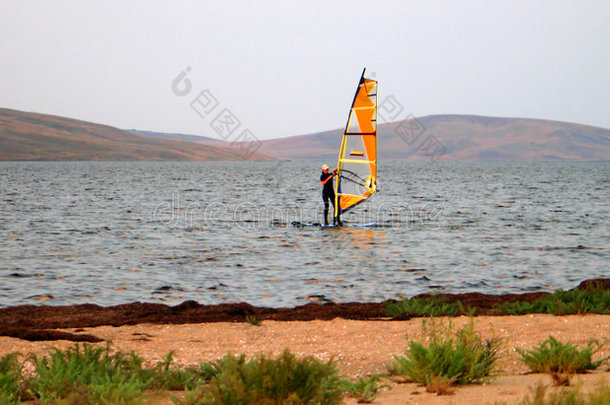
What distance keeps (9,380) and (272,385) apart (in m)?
2.57

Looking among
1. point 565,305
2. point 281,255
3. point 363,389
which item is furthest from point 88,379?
point 281,255

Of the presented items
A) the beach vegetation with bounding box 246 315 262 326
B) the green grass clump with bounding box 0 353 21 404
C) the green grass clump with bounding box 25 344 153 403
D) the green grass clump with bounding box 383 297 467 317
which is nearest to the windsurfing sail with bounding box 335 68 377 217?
the green grass clump with bounding box 383 297 467 317

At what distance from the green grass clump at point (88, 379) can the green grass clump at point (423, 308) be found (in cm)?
532

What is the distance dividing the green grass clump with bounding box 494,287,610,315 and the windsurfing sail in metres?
14.9

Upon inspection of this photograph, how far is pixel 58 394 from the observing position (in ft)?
19.8

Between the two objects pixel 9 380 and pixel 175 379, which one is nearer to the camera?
pixel 9 380

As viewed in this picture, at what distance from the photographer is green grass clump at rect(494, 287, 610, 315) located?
34.9ft

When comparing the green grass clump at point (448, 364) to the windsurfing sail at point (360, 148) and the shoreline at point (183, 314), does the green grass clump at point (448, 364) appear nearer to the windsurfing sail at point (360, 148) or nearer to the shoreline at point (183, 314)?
the shoreline at point (183, 314)

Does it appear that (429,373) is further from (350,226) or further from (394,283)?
(350,226)

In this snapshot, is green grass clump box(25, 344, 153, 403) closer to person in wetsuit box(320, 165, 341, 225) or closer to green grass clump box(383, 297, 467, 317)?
green grass clump box(383, 297, 467, 317)

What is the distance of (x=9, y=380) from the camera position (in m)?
6.11

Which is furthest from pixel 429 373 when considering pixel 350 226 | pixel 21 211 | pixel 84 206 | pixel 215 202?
pixel 215 202

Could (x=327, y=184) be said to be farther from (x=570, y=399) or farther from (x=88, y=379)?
(x=570, y=399)

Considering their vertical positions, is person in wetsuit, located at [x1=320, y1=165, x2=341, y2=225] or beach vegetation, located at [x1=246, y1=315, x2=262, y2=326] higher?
person in wetsuit, located at [x1=320, y1=165, x2=341, y2=225]
